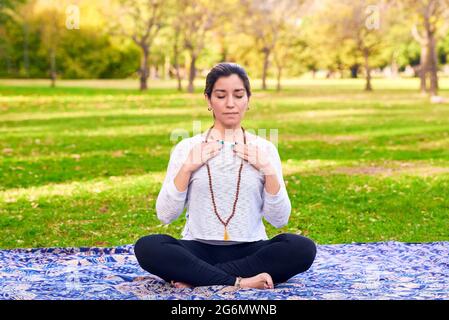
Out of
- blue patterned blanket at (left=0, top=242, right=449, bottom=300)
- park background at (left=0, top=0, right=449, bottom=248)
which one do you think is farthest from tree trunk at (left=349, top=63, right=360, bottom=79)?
blue patterned blanket at (left=0, top=242, right=449, bottom=300)

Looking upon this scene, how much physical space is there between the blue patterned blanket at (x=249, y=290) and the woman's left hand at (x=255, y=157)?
2.40 feet

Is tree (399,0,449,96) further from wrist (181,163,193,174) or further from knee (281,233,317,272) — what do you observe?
wrist (181,163,193,174)

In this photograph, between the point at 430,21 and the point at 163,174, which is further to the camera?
the point at 430,21

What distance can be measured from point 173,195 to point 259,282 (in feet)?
2.44

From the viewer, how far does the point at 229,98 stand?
495 centimetres

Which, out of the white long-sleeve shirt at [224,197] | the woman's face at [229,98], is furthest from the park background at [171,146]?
the woman's face at [229,98]

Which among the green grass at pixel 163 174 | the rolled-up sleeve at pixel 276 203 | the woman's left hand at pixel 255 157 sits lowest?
the green grass at pixel 163 174

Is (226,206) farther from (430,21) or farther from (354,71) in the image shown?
(354,71)

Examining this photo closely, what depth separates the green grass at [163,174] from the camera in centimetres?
819

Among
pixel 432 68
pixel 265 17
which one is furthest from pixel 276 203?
pixel 265 17

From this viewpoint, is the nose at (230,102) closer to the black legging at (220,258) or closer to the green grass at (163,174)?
the black legging at (220,258)

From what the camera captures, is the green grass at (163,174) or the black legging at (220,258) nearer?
the black legging at (220,258)

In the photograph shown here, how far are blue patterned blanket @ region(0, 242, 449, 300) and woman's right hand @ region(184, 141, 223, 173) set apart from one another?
740 millimetres

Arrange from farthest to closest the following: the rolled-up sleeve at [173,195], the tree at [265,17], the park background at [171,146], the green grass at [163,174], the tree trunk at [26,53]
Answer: the tree trunk at [26,53]
the tree at [265,17]
the park background at [171,146]
the green grass at [163,174]
the rolled-up sleeve at [173,195]
